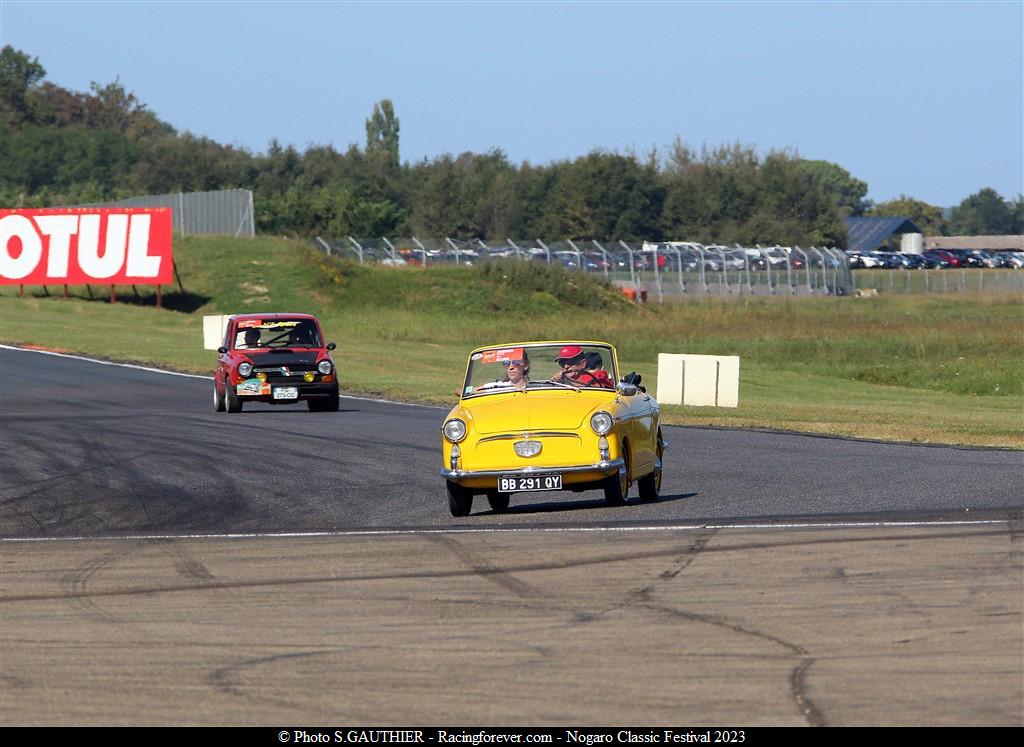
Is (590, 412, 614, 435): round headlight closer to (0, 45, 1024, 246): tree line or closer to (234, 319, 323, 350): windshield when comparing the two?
(234, 319, 323, 350): windshield

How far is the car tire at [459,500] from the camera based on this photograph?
14.4 m

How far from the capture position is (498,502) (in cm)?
1521

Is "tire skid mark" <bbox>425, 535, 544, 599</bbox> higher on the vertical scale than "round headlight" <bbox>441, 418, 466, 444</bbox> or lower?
lower

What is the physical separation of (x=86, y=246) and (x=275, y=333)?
3696 cm

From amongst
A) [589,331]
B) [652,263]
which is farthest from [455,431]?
[652,263]

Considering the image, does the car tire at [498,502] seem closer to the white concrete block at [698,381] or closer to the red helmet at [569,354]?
the red helmet at [569,354]

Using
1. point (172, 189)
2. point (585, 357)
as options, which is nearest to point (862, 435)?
point (585, 357)

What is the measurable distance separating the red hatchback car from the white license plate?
45.8 ft

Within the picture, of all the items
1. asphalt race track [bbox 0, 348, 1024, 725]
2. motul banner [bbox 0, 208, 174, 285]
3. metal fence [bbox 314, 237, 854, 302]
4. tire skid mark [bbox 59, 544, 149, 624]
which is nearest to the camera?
asphalt race track [bbox 0, 348, 1024, 725]

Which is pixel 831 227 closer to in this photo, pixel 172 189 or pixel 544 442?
pixel 172 189

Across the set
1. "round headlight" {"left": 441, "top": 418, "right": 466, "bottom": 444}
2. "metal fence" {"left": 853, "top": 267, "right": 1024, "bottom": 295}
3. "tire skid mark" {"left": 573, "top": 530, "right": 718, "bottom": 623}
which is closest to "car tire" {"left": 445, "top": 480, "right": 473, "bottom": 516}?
"round headlight" {"left": 441, "top": 418, "right": 466, "bottom": 444}

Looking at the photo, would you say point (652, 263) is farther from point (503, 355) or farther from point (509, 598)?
point (509, 598)

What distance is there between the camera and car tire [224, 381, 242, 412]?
27500mm

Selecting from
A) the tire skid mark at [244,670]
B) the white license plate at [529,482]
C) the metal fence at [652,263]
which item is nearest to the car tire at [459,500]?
the white license plate at [529,482]
